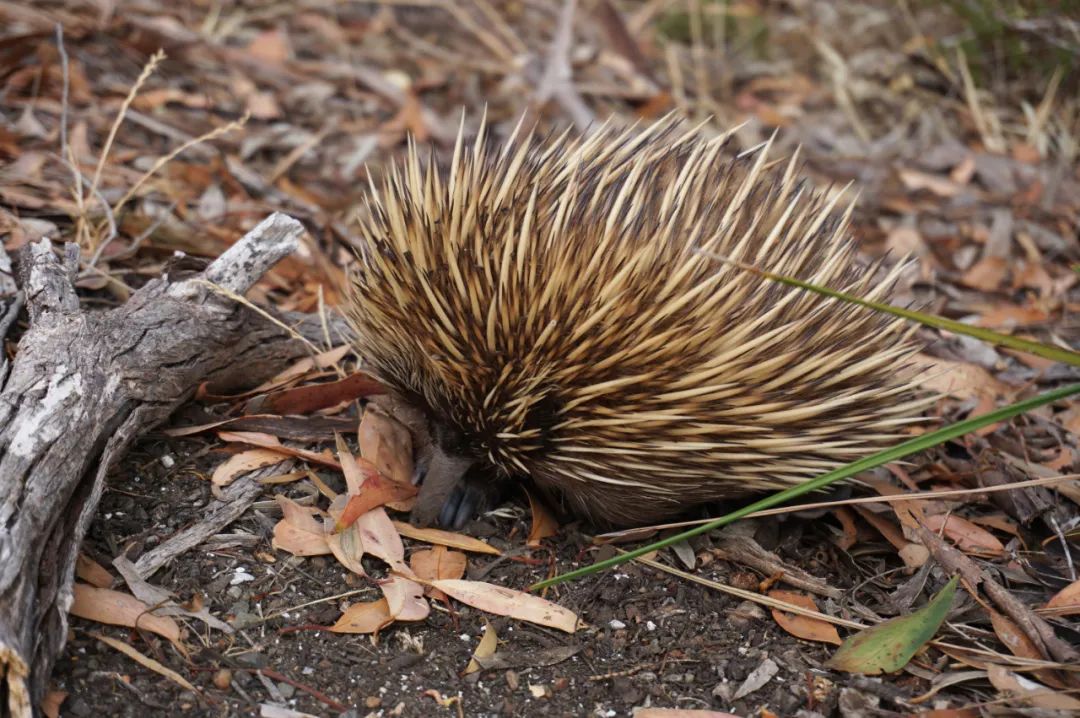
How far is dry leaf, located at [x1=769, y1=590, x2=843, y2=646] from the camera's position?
2449 millimetres

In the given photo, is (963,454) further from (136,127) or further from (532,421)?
(136,127)

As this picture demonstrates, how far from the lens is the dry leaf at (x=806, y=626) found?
2.45 meters

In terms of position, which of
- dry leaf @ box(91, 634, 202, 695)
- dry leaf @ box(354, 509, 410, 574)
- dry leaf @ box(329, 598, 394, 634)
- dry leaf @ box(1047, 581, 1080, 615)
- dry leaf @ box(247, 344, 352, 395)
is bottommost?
dry leaf @ box(329, 598, 394, 634)

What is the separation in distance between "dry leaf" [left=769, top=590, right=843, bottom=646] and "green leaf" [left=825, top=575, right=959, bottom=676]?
2.1 inches

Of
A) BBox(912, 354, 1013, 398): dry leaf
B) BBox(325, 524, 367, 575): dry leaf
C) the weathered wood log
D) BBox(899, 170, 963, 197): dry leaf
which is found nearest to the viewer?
the weathered wood log

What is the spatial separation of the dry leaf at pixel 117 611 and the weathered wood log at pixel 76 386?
0.15m

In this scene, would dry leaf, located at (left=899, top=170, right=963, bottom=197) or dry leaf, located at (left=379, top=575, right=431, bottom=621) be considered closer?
dry leaf, located at (left=379, top=575, right=431, bottom=621)

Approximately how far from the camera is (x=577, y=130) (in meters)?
4.50

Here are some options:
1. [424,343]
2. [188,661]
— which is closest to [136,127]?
[424,343]

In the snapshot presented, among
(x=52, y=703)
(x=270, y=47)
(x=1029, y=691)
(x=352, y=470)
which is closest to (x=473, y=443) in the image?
(x=352, y=470)

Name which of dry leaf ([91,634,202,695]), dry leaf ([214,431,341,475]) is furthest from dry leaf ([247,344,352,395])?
dry leaf ([91,634,202,695])

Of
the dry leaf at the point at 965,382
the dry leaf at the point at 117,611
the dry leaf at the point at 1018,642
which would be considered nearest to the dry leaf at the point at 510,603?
the dry leaf at the point at 117,611

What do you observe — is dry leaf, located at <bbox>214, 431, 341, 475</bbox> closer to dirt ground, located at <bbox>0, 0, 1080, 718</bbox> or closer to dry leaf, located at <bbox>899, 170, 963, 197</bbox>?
dirt ground, located at <bbox>0, 0, 1080, 718</bbox>

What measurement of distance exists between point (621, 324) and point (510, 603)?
72cm
